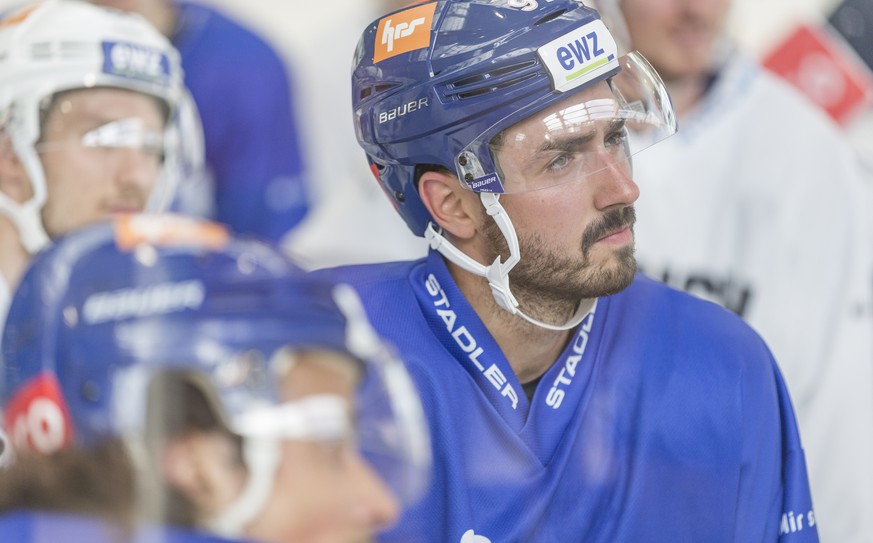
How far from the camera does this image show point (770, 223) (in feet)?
10.7

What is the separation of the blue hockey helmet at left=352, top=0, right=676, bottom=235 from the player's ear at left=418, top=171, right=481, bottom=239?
0.04 metres

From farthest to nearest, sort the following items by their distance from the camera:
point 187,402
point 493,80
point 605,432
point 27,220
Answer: point 27,220 → point 605,432 → point 493,80 → point 187,402

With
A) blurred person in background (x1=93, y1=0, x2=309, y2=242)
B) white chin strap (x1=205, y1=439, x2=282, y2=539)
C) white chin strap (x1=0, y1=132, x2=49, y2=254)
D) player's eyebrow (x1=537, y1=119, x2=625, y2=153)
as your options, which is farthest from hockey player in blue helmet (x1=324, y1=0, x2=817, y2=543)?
blurred person in background (x1=93, y1=0, x2=309, y2=242)

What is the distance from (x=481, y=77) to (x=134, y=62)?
868 mm

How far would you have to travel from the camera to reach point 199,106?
3752 millimetres

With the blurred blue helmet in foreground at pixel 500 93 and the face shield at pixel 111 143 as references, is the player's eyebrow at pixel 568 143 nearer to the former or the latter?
the blurred blue helmet in foreground at pixel 500 93

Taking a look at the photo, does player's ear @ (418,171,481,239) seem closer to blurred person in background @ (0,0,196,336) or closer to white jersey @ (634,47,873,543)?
blurred person in background @ (0,0,196,336)

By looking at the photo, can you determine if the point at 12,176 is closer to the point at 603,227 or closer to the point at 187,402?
the point at 603,227

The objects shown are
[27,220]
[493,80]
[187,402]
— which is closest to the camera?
[187,402]

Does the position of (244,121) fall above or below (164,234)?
below

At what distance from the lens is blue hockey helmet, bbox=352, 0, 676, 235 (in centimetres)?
193

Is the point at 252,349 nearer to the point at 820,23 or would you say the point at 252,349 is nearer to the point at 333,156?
the point at 333,156


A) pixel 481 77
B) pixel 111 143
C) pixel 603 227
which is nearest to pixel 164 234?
pixel 481 77

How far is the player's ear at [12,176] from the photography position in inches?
98.3
